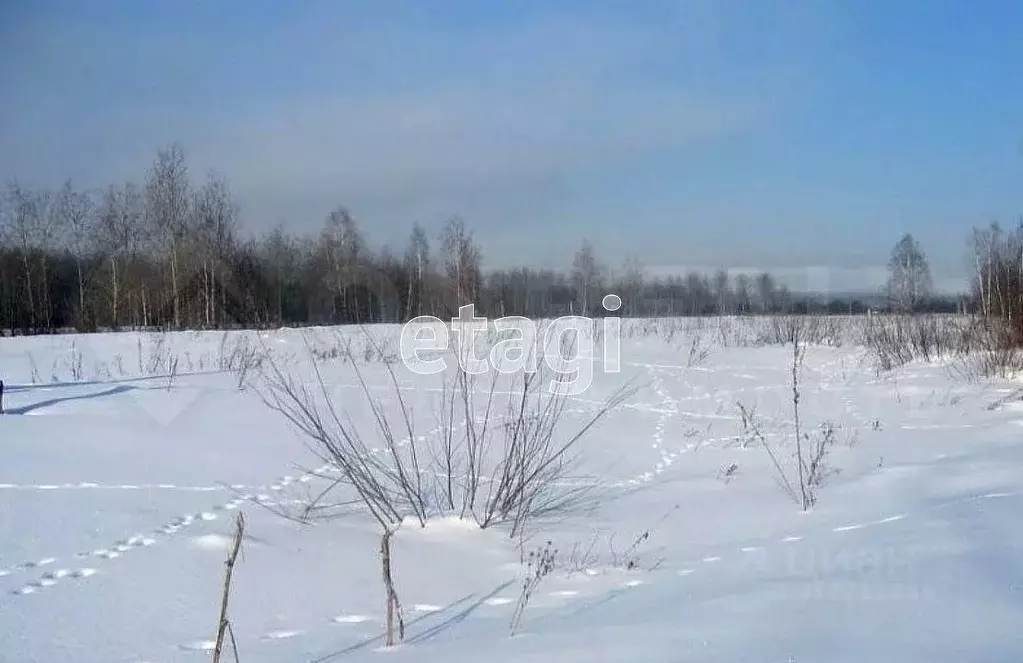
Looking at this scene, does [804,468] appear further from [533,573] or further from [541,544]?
[533,573]

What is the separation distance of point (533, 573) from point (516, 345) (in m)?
Result: 12.4

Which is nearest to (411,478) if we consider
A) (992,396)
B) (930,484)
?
(930,484)

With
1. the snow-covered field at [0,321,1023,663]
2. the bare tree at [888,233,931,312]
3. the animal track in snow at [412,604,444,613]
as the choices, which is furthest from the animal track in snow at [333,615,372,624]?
the bare tree at [888,233,931,312]

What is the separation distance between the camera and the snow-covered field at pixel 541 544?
2773 millimetres

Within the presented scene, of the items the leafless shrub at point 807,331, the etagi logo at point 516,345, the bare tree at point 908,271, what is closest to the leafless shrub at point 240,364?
the etagi logo at point 516,345

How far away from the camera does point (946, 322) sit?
1558 cm

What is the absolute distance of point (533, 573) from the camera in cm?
396

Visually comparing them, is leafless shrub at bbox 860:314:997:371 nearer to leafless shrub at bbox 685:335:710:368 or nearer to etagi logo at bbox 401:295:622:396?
leafless shrub at bbox 685:335:710:368

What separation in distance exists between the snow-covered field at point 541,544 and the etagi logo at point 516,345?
3.87ft

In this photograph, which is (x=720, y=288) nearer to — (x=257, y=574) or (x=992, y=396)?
(x=992, y=396)

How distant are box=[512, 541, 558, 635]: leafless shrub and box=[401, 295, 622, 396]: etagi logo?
163 centimetres

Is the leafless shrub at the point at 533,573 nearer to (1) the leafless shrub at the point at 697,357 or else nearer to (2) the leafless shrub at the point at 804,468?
(2) the leafless shrub at the point at 804,468

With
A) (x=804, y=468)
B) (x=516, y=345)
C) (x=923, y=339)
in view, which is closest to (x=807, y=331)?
(x=923, y=339)

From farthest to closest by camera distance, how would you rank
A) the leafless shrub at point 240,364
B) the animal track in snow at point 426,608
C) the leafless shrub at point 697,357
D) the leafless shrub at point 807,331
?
the leafless shrub at point 807,331 → the leafless shrub at point 697,357 → the leafless shrub at point 240,364 → the animal track in snow at point 426,608
